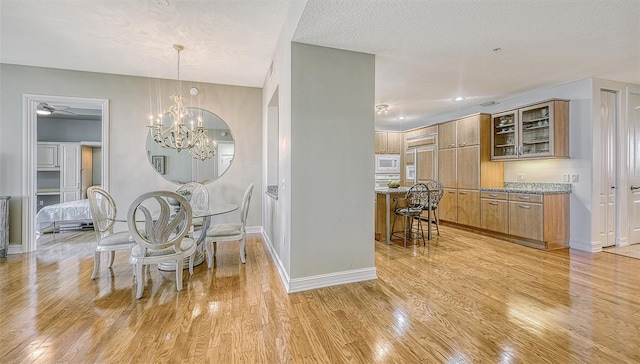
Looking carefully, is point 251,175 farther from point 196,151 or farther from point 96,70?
point 96,70

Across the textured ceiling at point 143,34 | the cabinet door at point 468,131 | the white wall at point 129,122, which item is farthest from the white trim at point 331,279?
the cabinet door at point 468,131

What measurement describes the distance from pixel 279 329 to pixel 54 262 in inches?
134

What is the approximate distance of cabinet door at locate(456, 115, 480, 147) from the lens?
512 cm

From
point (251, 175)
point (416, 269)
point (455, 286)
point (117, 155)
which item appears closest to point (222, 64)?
point (251, 175)

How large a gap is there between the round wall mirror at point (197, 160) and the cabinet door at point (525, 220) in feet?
15.8

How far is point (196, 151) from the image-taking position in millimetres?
4629

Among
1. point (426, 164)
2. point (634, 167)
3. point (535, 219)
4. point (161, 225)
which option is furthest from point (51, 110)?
point (634, 167)

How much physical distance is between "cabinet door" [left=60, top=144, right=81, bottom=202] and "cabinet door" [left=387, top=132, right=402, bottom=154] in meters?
7.17

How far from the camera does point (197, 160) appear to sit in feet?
15.2

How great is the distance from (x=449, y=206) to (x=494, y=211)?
104 cm

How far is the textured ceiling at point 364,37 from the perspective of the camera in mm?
2311

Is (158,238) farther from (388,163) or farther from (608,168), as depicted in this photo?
(608,168)

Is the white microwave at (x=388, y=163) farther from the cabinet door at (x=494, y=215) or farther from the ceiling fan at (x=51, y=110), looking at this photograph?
the ceiling fan at (x=51, y=110)

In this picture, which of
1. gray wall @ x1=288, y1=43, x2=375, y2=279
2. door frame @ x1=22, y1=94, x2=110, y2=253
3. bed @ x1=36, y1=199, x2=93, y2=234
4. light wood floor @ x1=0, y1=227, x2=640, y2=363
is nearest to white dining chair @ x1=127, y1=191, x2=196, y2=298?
light wood floor @ x1=0, y1=227, x2=640, y2=363
